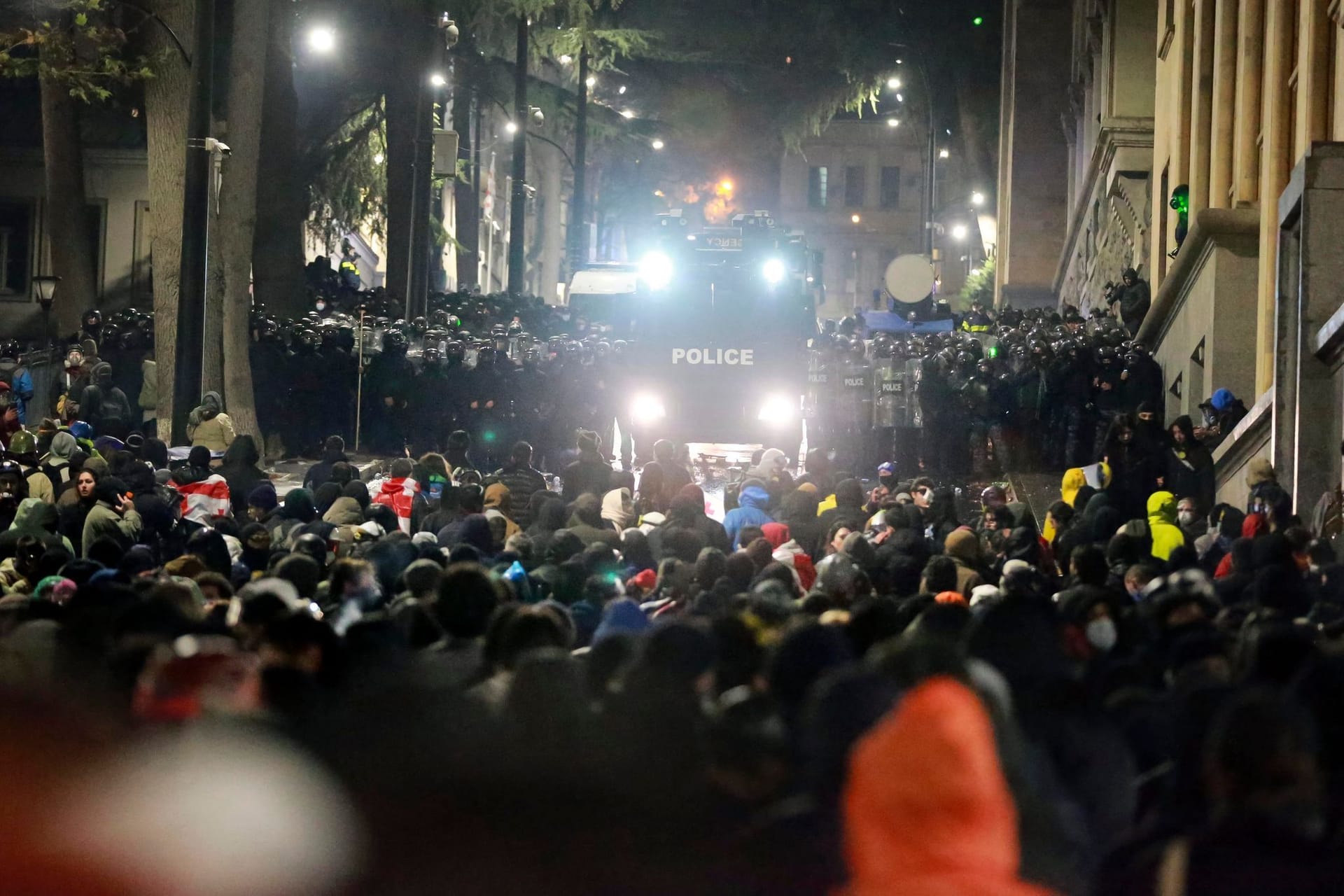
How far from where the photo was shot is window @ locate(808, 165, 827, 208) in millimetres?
Answer: 102688

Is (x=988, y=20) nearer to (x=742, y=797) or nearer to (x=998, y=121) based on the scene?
(x=998, y=121)

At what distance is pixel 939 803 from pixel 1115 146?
103 ft

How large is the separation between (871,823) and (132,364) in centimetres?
2107

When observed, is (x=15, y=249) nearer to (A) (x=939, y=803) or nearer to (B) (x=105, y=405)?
(B) (x=105, y=405)

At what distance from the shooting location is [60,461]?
16.2 metres

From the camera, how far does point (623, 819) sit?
17.1 ft

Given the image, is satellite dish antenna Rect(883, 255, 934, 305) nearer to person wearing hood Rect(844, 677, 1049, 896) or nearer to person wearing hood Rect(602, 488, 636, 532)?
person wearing hood Rect(602, 488, 636, 532)

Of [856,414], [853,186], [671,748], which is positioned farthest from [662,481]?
[853,186]

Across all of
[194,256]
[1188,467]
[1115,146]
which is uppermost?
[1115,146]

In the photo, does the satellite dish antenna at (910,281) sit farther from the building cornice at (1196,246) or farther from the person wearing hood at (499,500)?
the person wearing hood at (499,500)

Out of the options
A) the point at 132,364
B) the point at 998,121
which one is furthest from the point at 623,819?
the point at 998,121

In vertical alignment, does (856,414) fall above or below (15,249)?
below

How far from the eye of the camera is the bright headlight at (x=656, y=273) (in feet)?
83.1

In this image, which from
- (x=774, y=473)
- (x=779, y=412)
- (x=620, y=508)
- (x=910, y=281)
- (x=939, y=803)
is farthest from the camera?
(x=910, y=281)
